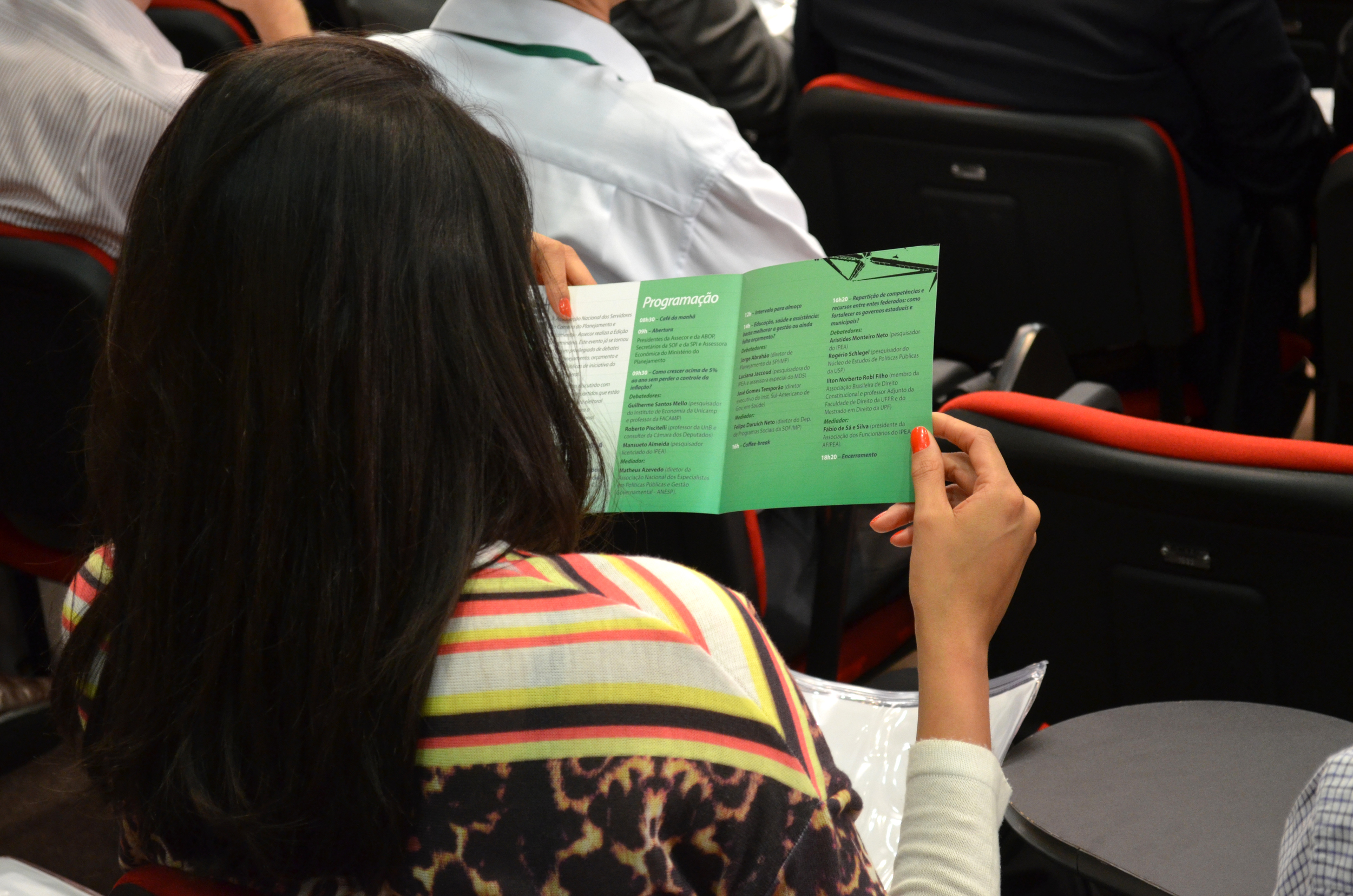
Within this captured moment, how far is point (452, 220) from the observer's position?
0.67 metres

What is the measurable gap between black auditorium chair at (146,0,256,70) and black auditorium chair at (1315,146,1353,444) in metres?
1.81

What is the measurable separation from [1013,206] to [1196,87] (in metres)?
0.35

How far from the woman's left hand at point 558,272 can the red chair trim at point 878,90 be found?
992 mm

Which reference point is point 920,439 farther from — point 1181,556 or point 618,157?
point 618,157

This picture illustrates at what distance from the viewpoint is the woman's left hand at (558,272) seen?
1.05m

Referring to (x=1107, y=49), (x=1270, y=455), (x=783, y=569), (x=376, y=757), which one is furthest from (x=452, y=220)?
(x=1107, y=49)

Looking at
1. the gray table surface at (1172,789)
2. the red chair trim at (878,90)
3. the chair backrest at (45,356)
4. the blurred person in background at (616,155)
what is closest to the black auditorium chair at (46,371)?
the chair backrest at (45,356)

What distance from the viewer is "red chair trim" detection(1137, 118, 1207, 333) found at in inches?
74.0

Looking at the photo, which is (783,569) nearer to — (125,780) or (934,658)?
(934,658)

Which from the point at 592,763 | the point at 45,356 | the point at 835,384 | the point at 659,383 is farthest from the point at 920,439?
the point at 45,356

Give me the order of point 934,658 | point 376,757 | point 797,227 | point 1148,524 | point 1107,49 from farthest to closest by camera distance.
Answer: point 1107,49
point 797,227
point 1148,524
point 934,658
point 376,757

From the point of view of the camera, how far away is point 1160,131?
1880mm

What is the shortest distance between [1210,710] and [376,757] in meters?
0.77

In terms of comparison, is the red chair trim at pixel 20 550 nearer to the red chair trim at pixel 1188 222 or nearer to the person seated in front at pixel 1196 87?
the person seated in front at pixel 1196 87
